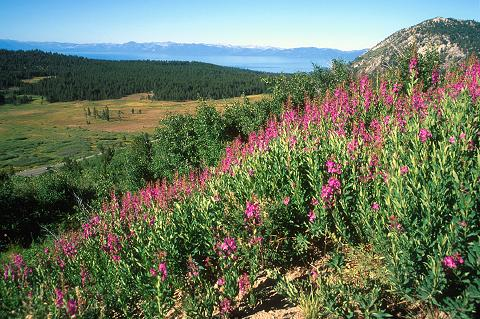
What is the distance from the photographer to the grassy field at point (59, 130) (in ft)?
357

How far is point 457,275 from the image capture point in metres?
3.45

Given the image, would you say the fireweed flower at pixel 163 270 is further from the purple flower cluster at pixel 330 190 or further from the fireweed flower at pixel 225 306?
the purple flower cluster at pixel 330 190

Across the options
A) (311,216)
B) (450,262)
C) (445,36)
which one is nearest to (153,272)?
A: (311,216)

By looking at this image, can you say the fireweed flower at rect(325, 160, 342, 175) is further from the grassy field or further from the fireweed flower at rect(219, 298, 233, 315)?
the grassy field

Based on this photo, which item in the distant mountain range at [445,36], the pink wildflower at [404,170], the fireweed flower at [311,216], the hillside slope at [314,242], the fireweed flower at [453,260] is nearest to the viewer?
the fireweed flower at [453,260]

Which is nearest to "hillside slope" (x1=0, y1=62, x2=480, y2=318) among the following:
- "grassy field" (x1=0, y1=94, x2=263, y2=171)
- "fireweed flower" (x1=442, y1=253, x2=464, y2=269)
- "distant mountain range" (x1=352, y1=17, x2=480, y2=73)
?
"fireweed flower" (x1=442, y1=253, x2=464, y2=269)

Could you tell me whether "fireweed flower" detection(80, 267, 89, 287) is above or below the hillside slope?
below

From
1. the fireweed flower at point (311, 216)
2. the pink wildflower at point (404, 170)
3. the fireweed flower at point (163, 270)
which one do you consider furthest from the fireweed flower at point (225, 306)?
the pink wildflower at point (404, 170)

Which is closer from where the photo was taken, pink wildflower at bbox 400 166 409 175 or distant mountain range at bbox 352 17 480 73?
pink wildflower at bbox 400 166 409 175

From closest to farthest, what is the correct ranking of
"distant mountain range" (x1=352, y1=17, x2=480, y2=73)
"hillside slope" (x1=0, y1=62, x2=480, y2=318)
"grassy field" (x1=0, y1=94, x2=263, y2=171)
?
"hillside slope" (x1=0, y1=62, x2=480, y2=318), "grassy field" (x1=0, y1=94, x2=263, y2=171), "distant mountain range" (x1=352, y1=17, x2=480, y2=73)

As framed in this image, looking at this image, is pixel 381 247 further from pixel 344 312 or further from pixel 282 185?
pixel 282 185

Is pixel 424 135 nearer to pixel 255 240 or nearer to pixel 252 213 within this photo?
pixel 252 213

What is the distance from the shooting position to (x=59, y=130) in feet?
500

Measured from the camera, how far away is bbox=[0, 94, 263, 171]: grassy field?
4281 inches
